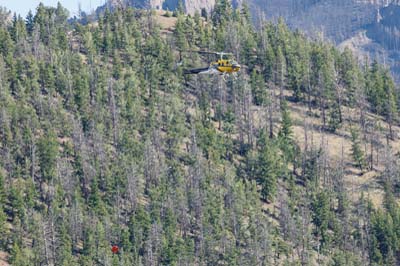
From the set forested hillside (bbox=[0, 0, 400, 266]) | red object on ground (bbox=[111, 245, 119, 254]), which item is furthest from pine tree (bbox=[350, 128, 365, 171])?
red object on ground (bbox=[111, 245, 119, 254])

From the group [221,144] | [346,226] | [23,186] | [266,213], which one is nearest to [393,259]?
[346,226]

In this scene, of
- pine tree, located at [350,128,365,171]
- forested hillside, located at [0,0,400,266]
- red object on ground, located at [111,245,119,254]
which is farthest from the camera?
pine tree, located at [350,128,365,171]

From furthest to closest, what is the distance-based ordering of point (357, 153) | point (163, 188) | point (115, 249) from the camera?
1. point (357, 153)
2. point (163, 188)
3. point (115, 249)

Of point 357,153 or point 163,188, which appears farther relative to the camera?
point 357,153

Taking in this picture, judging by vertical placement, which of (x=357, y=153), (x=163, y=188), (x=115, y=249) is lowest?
(x=115, y=249)

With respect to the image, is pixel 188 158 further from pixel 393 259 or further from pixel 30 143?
pixel 393 259

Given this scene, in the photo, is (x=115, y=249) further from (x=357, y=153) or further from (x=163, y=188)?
(x=357, y=153)

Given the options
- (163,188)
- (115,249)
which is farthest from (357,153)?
(115,249)

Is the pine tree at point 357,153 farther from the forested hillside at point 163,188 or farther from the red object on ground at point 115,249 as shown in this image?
the red object on ground at point 115,249

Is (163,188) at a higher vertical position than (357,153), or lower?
higher

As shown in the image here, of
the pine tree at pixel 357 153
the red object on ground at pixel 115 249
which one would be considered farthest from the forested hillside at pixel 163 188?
the red object on ground at pixel 115 249

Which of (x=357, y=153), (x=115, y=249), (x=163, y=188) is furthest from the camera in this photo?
A: (x=357, y=153)

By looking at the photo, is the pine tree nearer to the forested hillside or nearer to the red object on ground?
the forested hillside

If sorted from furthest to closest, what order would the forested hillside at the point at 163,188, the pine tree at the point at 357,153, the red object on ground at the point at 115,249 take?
the pine tree at the point at 357,153, the forested hillside at the point at 163,188, the red object on ground at the point at 115,249
